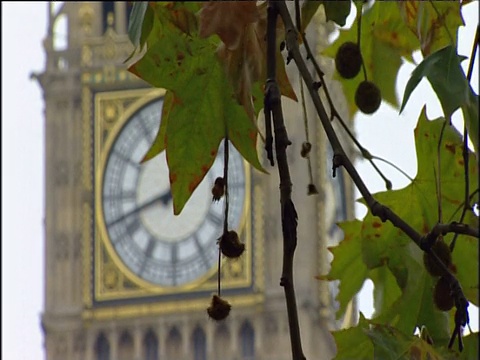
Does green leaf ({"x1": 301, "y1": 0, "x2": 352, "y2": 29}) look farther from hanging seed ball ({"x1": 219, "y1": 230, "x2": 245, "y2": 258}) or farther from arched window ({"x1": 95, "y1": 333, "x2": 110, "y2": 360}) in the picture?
arched window ({"x1": 95, "y1": 333, "x2": 110, "y2": 360})

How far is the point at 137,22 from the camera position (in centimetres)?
169

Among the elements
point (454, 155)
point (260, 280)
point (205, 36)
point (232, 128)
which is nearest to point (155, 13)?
point (205, 36)

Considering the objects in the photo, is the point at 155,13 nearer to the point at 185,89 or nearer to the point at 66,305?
the point at 185,89

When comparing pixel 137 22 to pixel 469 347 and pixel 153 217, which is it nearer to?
pixel 469 347

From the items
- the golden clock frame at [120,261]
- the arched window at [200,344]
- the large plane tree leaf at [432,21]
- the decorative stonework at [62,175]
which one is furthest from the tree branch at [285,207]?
the decorative stonework at [62,175]

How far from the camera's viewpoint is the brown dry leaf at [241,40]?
1.66 m

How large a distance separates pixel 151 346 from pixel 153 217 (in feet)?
4.44

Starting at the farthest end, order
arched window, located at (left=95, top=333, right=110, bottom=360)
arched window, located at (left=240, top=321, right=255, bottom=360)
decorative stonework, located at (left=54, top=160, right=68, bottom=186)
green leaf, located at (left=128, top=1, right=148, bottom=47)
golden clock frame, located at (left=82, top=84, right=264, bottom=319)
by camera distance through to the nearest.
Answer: decorative stonework, located at (left=54, top=160, right=68, bottom=186)
arched window, located at (left=240, top=321, right=255, bottom=360)
arched window, located at (left=95, top=333, right=110, bottom=360)
golden clock frame, located at (left=82, top=84, right=264, bottom=319)
green leaf, located at (left=128, top=1, right=148, bottom=47)

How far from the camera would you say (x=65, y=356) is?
21.4 meters

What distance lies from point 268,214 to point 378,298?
1917cm

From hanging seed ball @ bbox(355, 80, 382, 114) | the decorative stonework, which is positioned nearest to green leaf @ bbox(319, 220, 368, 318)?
hanging seed ball @ bbox(355, 80, 382, 114)

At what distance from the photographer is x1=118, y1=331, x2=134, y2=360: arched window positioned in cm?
2130

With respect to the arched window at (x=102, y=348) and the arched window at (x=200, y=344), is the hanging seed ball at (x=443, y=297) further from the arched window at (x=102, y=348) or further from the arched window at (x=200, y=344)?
the arched window at (x=200, y=344)

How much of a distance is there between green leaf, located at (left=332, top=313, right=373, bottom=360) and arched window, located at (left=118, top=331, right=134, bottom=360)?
19.5 m
